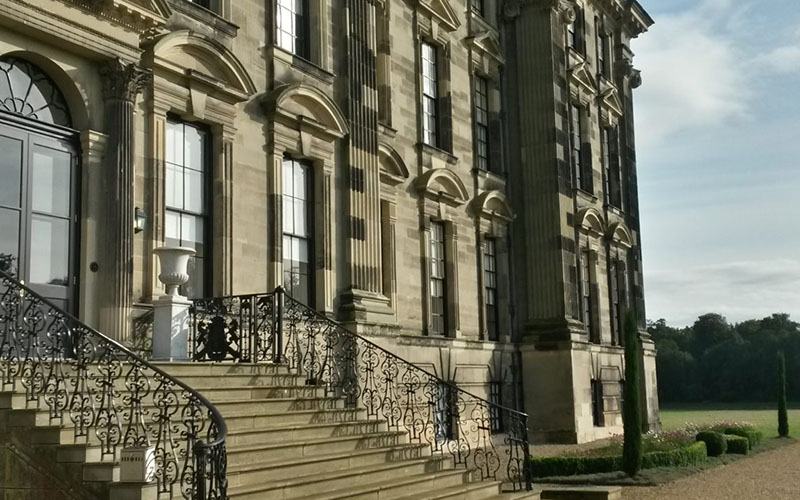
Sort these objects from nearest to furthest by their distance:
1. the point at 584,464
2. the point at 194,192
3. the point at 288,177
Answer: the point at 194,192
the point at 288,177
the point at 584,464

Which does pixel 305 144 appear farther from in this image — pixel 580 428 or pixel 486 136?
pixel 580 428

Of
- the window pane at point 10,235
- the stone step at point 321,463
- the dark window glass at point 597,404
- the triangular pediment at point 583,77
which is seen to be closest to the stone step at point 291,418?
the stone step at point 321,463

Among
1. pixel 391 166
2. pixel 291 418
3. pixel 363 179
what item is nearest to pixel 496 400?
pixel 391 166

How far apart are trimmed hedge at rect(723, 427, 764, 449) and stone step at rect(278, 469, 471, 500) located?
17501 millimetres

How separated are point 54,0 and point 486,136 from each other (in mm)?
15489

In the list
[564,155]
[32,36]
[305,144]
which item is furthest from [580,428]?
[32,36]

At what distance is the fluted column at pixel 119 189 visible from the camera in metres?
12.1

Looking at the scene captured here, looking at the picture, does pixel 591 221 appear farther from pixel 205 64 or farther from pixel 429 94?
pixel 205 64

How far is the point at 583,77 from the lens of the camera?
30.1 metres

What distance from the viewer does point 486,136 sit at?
1006 inches

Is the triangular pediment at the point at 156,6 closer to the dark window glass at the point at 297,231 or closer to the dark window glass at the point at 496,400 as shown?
the dark window glass at the point at 297,231

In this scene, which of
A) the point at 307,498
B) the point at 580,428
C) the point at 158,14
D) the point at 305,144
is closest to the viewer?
the point at 307,498

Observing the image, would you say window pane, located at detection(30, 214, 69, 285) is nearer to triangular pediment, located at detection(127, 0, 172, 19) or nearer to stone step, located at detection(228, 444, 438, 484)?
triangular pediment, located at detection(127, 0, 172, 19)

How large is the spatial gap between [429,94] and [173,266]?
11.4 metres
